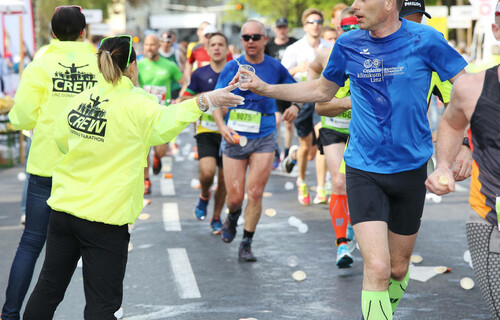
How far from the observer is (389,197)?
4.88 metres

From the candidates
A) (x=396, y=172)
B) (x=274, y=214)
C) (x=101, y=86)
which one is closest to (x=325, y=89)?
(x=396, y=172)

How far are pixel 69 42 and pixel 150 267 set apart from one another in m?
2.58

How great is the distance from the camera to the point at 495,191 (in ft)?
11.9

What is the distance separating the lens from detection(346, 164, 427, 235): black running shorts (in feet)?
15.6

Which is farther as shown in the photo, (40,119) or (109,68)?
(40,119)

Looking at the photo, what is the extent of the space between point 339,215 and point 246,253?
947 millimetres

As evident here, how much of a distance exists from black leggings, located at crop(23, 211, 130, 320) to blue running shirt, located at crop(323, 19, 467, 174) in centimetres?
148

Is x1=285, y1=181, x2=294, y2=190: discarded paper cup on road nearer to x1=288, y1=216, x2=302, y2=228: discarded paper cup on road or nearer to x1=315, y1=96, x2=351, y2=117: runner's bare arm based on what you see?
x1=288, y1=216, x2=302, y2=228: discarded paper cup on road

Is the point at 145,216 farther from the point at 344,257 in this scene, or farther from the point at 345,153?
the point at 345,153

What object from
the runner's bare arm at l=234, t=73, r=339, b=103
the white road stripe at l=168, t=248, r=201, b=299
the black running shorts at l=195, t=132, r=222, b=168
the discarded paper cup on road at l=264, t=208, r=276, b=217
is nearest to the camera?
the runner's bare arm at l=234, t=73, r=339, b=103

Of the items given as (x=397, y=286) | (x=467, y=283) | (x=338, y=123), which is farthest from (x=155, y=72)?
(x=397, y=286)

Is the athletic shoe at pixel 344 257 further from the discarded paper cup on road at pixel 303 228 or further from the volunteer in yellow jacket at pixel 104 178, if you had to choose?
the volunteer in yellow jacket at pixel 104 178

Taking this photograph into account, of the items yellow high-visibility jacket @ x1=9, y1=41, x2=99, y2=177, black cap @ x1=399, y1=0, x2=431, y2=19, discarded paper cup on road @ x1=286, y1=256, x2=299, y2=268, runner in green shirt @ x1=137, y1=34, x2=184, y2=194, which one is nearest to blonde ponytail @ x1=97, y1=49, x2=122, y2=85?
yellow high-visibility jacket @ x1=9, y1=41, x2=99, y2=177

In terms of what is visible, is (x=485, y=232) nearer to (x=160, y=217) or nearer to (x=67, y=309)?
(x=67, y=309)
